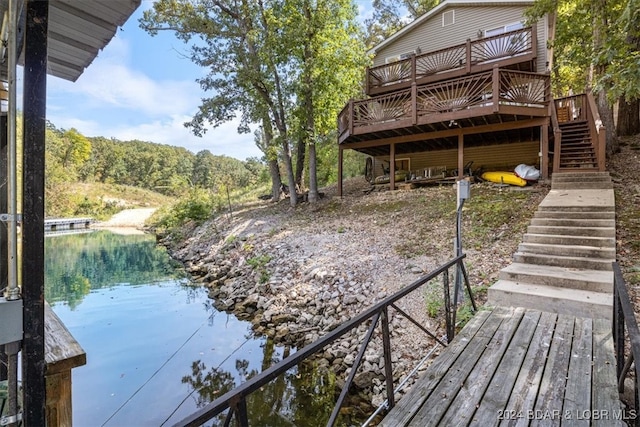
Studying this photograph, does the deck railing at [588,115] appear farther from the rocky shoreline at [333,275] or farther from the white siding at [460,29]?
the rocky shoreline at [333,275]

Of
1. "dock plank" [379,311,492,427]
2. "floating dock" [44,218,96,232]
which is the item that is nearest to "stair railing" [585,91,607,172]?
"dock plank" [379,311,492,427]

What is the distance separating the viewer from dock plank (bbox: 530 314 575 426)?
222cm

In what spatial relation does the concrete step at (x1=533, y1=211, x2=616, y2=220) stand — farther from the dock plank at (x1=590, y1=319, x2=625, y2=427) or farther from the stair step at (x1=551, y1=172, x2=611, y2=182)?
the dock plank at (x1=590, y1=319, x2=625, y2=427)

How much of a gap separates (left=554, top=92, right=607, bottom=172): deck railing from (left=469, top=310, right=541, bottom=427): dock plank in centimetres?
697

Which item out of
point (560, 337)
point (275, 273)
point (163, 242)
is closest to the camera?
point (560, 337)

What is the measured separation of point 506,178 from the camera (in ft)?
33.1

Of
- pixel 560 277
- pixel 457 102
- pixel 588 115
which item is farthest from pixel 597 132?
pixel 560 277

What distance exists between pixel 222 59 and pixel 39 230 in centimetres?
1310

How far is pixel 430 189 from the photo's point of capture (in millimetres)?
11133

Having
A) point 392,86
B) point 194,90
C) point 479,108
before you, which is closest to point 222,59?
point 194,90

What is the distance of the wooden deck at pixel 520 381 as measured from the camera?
2230 mm

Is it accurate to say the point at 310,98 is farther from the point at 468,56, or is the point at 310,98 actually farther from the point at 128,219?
the point at 128,219

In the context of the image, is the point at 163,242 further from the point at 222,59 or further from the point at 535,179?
the point at 535,179

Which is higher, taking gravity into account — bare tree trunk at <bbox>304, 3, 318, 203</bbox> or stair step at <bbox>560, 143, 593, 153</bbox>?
bare tree trunk at <bbox>304, 3, 318, 203</bbox>
